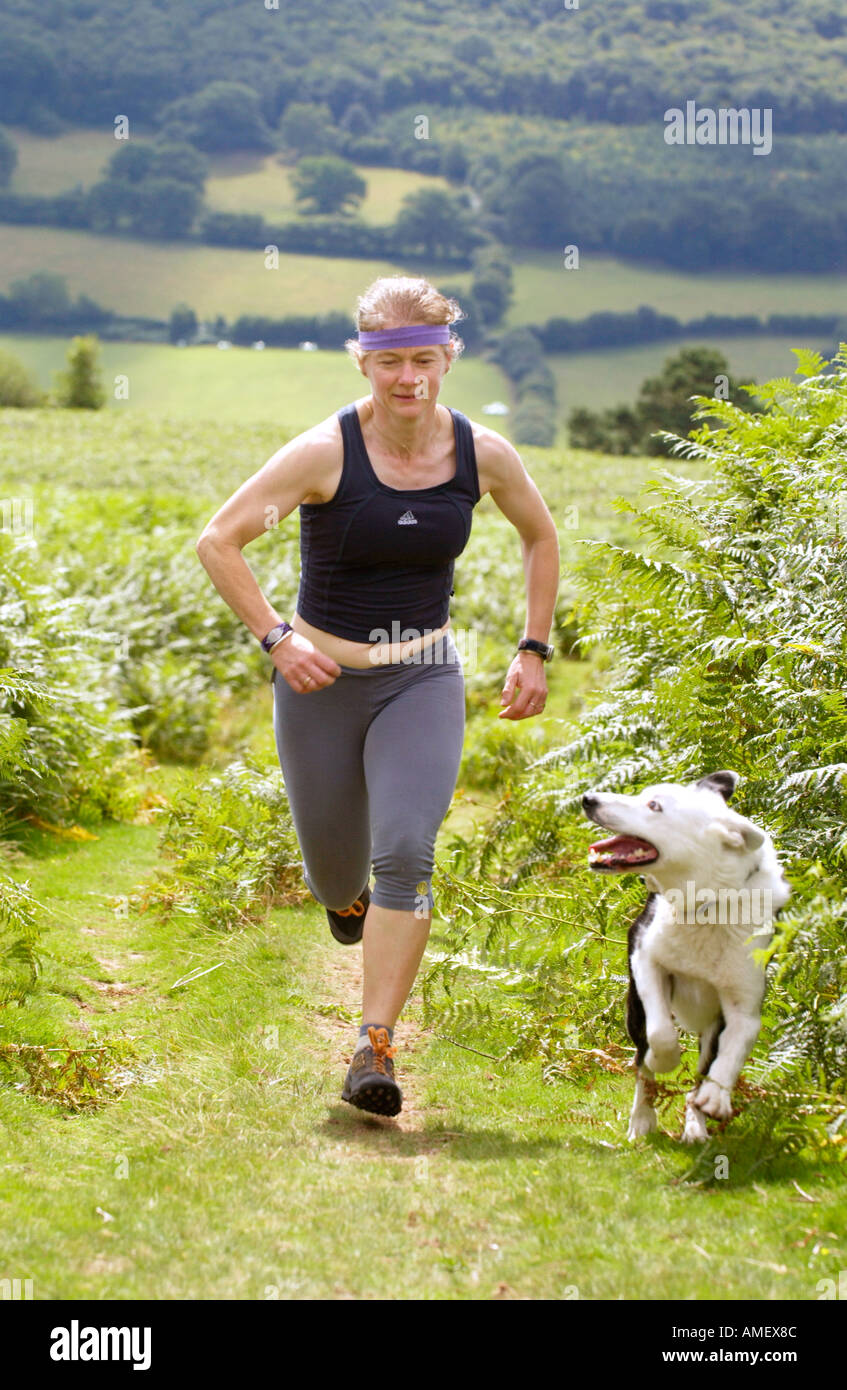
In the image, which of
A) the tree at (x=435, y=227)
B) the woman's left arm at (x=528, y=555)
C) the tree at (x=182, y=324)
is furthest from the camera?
the tree at (x=435, y=227)

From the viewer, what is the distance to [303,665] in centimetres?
487

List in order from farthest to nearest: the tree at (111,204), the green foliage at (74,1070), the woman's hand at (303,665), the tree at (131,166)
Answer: the tree at (131,166) → the tree at (111,204) → the green foliage at (74,1070) → the woman's hand at (303,665)

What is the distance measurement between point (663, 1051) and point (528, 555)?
234 centimetres

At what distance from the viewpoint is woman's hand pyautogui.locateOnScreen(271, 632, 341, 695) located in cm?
486

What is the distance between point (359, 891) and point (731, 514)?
275 centimetres

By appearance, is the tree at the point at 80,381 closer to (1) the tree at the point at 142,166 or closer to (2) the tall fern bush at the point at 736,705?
(1) the tree at the point at 142,166

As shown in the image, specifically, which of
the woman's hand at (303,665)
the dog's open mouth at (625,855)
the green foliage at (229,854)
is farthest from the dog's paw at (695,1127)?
the green foliage at (229,854)

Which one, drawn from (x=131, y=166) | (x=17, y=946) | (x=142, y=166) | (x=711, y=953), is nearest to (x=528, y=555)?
(x=711, y=953)

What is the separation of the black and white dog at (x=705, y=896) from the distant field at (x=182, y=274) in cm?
15750

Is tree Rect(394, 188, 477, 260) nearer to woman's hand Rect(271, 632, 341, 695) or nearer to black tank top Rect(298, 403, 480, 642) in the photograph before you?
black tank top Rect(298, 403, 480, 642)

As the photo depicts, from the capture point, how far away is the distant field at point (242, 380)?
123m

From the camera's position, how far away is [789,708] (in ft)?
17.5

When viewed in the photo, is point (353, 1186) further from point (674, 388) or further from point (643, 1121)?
point (674, 388)
